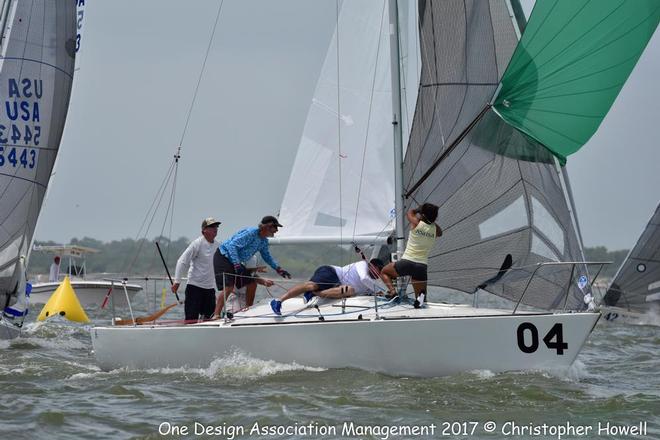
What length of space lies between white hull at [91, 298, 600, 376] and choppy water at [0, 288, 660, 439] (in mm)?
105

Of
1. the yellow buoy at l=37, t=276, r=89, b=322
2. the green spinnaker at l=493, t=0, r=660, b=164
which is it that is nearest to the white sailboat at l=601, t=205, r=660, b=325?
the yellow buoy at l=37, t=276, r=89, b=322

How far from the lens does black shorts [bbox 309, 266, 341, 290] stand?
33.4ft

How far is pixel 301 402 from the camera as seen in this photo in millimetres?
8203

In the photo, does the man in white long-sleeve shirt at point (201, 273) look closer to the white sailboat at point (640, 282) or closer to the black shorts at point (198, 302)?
the black shorts at point (198, 302)

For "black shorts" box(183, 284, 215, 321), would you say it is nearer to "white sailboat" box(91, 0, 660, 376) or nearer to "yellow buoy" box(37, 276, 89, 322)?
"white sailboat" box(91, 0, 660, 376)

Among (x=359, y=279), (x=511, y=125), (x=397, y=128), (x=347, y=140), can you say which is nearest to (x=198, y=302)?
(x=359, y=279)

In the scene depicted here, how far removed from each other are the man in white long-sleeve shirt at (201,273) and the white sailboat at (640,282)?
1289cm

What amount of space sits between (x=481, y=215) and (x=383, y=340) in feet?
6.73

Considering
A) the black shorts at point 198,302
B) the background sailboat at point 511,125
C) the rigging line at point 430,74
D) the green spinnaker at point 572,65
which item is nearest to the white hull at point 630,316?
the background sailboat at point 511,125

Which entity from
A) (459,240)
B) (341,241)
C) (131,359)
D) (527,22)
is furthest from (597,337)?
(131,359)

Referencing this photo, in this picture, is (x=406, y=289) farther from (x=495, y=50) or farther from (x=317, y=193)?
(x=317, y=193)

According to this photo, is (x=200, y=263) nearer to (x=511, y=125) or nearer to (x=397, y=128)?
(x=397, y=128)

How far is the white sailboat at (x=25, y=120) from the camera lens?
527 inches

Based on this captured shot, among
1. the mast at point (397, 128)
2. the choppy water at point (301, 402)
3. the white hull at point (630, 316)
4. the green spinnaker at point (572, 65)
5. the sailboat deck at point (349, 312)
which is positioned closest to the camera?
the choppy water at point (301, 402)
